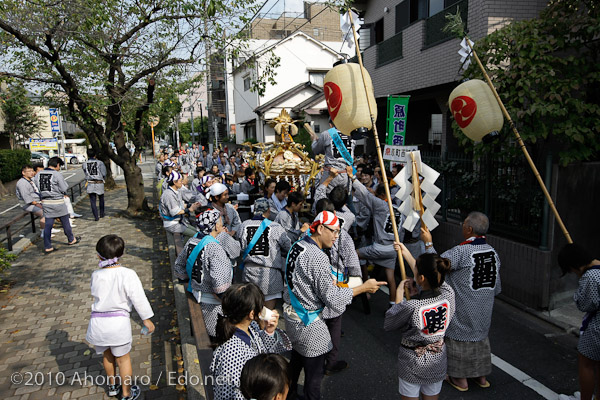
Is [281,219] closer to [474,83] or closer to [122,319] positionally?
[122,319]

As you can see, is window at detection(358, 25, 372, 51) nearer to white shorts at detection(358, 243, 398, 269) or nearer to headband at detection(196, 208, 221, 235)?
white shorts at detection(358, 243, 398, 269)

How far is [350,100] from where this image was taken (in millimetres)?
4801

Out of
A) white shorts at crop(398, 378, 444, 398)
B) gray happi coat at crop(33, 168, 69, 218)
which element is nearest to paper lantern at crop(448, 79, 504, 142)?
white shorts at crop(398, 378, 444, 398)

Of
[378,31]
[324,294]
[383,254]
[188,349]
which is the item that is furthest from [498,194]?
[378,31]

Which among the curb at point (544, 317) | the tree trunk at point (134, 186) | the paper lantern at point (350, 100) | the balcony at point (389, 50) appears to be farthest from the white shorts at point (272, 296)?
the balcony at point (389, 50)

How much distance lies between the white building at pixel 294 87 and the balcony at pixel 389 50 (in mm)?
10669

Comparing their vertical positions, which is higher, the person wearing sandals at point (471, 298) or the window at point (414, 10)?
the window at point (414, 10)

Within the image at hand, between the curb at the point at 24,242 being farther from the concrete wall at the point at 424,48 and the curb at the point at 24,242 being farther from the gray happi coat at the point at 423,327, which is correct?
the concrete wall at the point at 424,48

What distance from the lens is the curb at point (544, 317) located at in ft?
17.7

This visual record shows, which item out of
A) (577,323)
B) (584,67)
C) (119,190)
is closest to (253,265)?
(577,323)

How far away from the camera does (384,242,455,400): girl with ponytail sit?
3.08 m

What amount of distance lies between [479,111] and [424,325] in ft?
10.9

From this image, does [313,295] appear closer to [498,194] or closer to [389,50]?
[498,194]

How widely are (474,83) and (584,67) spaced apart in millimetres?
2494
